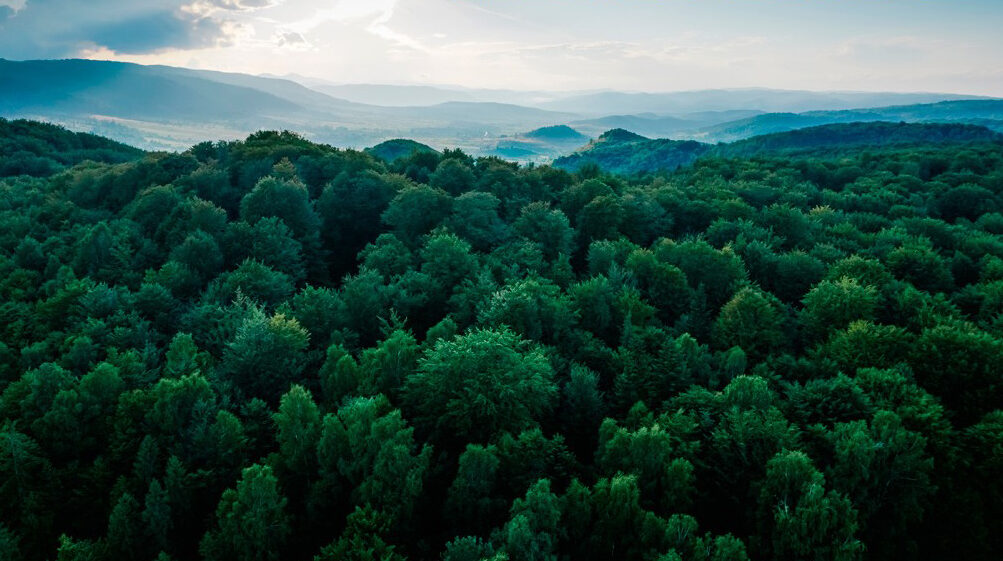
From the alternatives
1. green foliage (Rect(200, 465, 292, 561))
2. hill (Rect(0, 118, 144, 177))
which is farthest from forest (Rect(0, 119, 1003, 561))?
hill (Rect(0, 118, 144, 177))

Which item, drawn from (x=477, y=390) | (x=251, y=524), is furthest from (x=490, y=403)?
(x=251, y=524)

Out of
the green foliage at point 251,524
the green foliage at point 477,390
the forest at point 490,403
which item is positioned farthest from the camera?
the green foliage at point 477,390

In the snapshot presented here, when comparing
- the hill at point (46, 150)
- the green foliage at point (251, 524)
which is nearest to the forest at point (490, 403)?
the green foliage at point (251, 524)

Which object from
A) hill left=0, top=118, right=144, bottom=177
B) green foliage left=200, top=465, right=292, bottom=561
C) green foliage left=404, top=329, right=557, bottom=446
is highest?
hill left=0, top=118, right=144, bottom=177

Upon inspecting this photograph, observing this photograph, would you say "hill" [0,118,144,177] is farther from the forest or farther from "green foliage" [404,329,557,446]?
"green foliage" [404,329,557,446]

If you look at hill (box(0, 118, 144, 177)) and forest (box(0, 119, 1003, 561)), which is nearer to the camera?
forest (box(0, 119, 1003, 561))

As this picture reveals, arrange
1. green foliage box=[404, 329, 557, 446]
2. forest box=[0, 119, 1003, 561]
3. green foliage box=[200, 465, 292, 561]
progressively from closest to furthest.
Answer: green foliage box=[200, 465, 292, 561]
forest box=[0, 119, 1003, 561]
green foliage box=[404, 329, 557, 446]

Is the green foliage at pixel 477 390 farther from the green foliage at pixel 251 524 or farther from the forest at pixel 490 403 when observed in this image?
the green foliage at pixel 251 524
